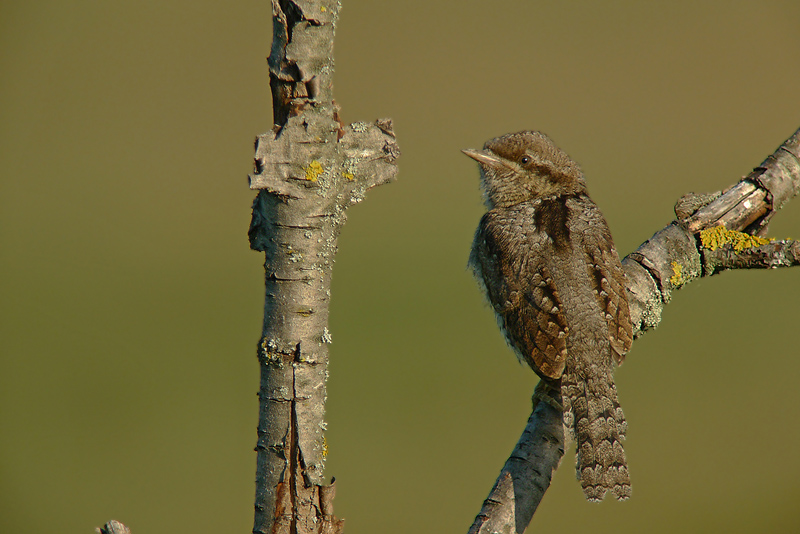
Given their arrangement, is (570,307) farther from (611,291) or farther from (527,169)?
(527,169)

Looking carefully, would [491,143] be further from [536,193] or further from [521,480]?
[521,480]

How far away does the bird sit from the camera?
3047 mm

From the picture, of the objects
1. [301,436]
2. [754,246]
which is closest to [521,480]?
[301,436]

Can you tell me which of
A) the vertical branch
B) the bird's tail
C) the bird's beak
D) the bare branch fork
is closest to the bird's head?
the bird's beak

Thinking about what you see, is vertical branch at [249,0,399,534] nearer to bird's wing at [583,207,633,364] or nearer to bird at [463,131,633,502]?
bird at [463,131,633,502]

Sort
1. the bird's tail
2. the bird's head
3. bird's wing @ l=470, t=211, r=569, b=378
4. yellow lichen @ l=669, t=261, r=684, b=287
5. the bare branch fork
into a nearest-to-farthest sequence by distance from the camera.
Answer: the bird's tail
bird's wing @ l=470, t=211, r=569, b=378
the bare branch fork
yellow lichen @ l=669, t=261, r=684, b=287
the bird's head

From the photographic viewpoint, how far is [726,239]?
12.9 feet

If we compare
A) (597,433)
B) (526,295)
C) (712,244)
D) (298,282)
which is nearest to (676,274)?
(712,244)

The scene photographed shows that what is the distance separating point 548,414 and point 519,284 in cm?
74

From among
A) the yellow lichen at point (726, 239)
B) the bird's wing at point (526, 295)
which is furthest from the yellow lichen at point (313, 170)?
the yellow lichen at point (726, 239)

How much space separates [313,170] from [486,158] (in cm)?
264

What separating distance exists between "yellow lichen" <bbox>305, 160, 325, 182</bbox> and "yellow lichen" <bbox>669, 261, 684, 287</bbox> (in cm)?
269

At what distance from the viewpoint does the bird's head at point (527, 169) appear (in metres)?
4.39

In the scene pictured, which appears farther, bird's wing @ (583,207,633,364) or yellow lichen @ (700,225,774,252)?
yellow lichen @ (700,225,774,252)
